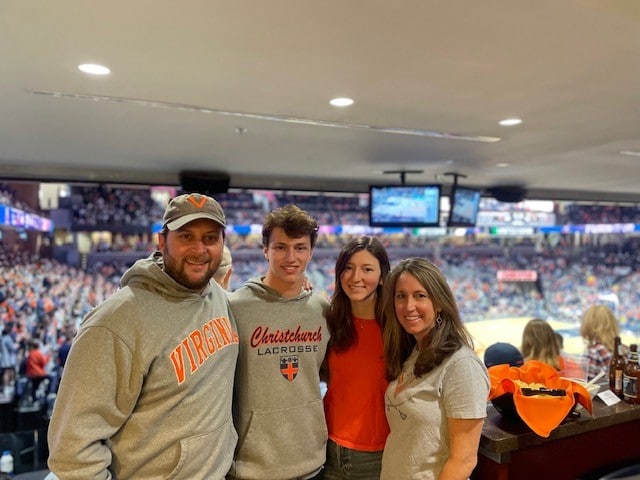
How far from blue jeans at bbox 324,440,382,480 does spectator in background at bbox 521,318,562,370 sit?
105 inches

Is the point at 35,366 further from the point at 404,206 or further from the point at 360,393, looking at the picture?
the point at 360,393

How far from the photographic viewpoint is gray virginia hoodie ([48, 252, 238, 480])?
1406mm

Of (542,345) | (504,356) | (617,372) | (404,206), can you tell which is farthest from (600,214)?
(617,372)

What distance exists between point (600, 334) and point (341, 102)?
3.22 meters

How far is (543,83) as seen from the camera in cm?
259

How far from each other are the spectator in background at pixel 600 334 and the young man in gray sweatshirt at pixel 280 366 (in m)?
3.42

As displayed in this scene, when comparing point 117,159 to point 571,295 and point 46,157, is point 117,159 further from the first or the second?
point 571,295

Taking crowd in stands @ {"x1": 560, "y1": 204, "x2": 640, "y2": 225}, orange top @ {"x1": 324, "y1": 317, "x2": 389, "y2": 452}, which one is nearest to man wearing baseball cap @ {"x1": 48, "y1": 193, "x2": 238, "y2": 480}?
orange top @ {"x1": 324, "y1": 317, "x2": 389, "y2": 452}

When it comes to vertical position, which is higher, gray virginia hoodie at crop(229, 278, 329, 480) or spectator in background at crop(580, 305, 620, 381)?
gray virginia hoodie at crop(229, 278, 329, 480)

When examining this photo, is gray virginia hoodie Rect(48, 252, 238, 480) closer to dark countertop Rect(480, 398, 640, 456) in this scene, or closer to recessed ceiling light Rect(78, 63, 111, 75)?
dark countertop Rect(480, 398, 640, 456)

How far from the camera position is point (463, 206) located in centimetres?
584

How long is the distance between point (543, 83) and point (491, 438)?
1.69m

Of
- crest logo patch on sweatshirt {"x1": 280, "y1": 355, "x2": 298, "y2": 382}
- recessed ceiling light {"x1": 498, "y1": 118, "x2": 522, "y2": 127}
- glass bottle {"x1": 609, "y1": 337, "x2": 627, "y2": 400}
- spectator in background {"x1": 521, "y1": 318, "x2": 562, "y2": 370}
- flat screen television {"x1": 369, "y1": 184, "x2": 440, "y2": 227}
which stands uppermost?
recessed ceiling light {"x1": 498, "y1": 118, "x2": 522, "y2": 127}

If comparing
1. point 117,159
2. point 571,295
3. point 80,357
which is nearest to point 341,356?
point 80,357
